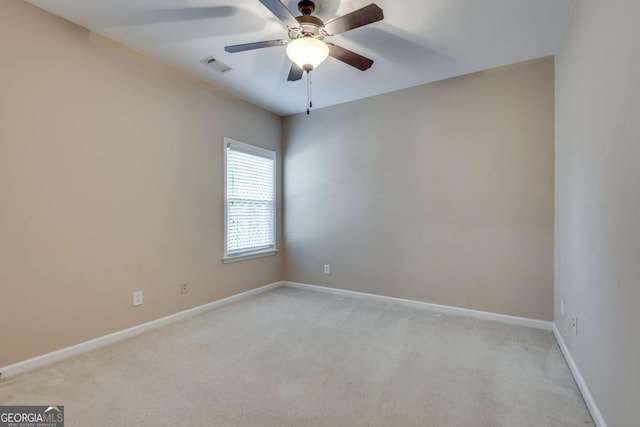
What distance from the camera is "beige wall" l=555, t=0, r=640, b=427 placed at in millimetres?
Answer: 1252

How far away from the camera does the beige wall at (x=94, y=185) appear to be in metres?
2.13

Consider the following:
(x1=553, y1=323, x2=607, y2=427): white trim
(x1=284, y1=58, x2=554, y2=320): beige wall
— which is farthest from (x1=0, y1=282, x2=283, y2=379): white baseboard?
(x1=553, y1=323, x2=607, y2=427): white trim

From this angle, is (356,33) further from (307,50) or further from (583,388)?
(583,388)

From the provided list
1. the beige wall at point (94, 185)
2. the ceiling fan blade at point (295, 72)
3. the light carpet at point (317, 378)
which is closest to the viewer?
the light carpet at point (317, 378)

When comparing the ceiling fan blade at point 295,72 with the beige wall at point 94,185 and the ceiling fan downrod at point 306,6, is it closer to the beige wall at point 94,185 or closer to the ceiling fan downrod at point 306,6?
→ the ceiling fan downrod at point 306,6

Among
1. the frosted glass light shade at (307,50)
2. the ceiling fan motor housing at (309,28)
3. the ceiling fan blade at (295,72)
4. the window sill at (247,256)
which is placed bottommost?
the window sill at (247,256)

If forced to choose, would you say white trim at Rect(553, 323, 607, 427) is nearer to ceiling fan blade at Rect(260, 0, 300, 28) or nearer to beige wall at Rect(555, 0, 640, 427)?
beige wall at Rect(555, 0, 640, 427)

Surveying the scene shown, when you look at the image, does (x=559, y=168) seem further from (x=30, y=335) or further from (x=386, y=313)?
(x=30, y=335)

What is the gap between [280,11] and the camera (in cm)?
189

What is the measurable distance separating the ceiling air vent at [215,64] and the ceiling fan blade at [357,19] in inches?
58.1

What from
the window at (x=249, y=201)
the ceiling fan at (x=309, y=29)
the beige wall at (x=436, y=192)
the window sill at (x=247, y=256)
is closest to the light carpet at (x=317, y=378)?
the beige wall at (x=436, y=192)

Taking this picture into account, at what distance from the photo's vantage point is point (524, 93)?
2986 millimetres

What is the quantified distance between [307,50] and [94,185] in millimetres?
2087

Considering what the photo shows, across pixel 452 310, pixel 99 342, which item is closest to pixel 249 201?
pixel 99 342
